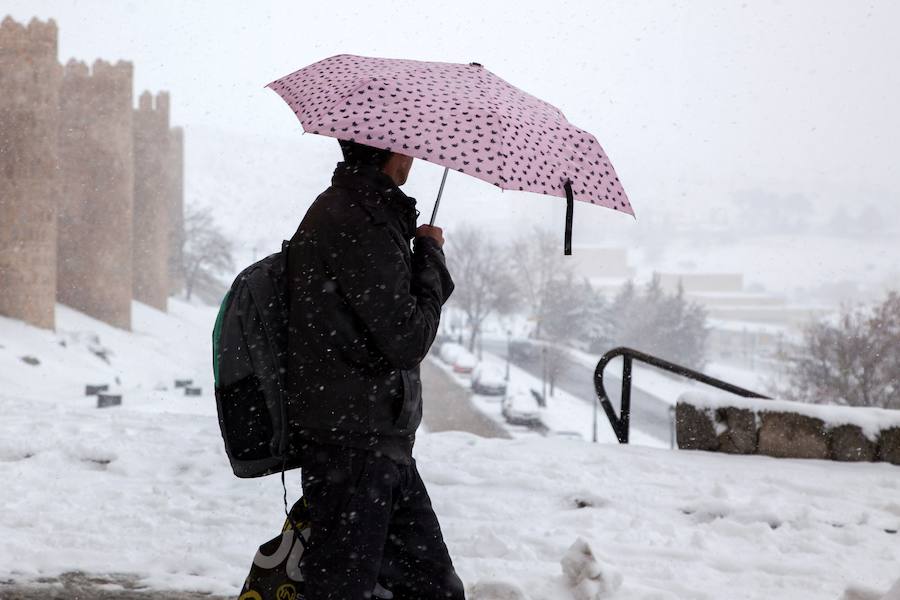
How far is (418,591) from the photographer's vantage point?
7.06ft

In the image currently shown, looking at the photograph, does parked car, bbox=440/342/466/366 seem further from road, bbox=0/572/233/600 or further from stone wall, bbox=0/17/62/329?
road, bbox=0/572/233/600

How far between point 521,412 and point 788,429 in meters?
22.4

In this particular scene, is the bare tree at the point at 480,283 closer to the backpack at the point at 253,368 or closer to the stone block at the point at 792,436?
the stone block at the point at 792,436

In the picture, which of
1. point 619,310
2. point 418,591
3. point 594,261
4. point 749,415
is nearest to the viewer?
point 418,591

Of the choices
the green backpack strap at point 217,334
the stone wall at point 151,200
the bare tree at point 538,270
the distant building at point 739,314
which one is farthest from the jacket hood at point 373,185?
the distant building at point 739,314

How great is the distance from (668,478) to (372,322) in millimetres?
3366

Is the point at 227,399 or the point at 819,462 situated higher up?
the point at 227,399

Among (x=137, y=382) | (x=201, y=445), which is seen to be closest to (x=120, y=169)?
(x=137, y=382)

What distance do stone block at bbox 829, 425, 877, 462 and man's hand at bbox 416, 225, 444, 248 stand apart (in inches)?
156

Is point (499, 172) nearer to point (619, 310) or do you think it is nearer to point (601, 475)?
point (601, 475)

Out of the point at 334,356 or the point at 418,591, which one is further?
the point at 418,591

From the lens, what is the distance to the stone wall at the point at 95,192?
27844mm

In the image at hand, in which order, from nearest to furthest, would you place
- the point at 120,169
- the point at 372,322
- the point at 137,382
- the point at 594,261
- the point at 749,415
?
the point at 372,322, the point at 749,415, the point at 137,382, the point at 120,169, the point at 594,261

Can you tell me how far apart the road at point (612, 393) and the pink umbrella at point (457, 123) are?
2577 cm
